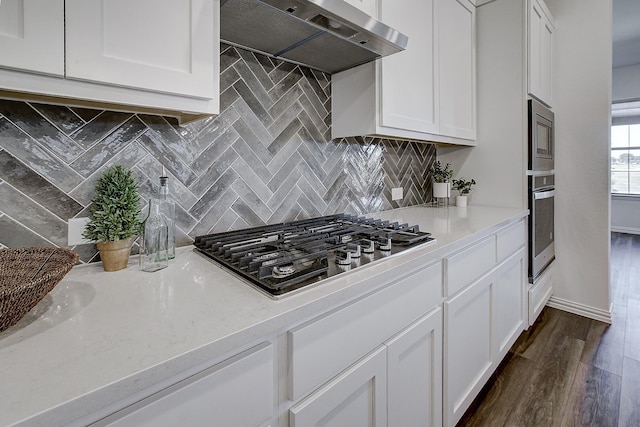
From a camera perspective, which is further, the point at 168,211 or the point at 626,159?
the point at 626,159

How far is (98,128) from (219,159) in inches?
16.3

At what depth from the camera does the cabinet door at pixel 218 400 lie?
0.51 m

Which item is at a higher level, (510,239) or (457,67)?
(457,67)

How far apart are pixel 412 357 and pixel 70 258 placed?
1042mm

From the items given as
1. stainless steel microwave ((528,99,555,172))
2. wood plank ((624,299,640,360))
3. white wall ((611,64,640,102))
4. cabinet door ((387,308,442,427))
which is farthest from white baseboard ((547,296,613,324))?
white wall ((611,64,640,102))

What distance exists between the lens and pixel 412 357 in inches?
43.4

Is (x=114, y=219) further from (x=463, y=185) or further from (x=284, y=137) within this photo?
(x=463, y=185)

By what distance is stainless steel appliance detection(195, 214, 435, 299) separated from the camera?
32.0 inches

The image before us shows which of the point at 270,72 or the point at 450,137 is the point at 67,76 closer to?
the point at 270,72

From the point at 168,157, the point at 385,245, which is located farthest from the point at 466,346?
the point at 168,157

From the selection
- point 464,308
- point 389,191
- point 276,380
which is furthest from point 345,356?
point 389,191

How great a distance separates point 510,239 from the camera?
6.24ft

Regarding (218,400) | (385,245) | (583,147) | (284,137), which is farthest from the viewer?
(583,147)

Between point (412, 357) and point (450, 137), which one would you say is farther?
point (450, 137)
